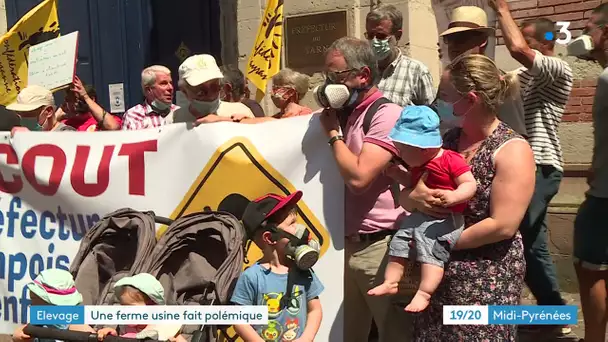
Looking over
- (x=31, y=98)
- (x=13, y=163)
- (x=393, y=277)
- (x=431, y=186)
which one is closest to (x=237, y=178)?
(x=393, y=277)

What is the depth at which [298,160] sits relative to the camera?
3.90 meters

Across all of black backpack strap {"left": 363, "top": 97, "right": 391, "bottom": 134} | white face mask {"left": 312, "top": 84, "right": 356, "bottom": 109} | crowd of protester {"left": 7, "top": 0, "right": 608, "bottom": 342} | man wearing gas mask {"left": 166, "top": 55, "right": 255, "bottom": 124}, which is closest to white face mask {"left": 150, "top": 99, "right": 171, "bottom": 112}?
crowd of protester {"left": 7, "top": 0, "right": 608, "bottom": 342}

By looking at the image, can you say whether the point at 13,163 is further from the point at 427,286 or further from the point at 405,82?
the point at 427,286

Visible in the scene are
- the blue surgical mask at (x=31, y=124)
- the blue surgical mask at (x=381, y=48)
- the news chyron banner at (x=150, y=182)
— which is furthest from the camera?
the blue surgical mask at (x=31, y=124)

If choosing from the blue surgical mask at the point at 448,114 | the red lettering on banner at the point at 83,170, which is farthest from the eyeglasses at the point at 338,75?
the red lettering on banner at the point at 83,170

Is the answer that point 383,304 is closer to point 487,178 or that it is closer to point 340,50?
point 487,178

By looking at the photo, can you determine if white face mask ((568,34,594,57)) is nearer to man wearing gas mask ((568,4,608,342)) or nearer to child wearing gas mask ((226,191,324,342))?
man wearing gas mask ((568,4,608,342))

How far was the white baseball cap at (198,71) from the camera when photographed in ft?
14.1

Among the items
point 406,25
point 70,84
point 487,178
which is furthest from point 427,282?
point 406,25

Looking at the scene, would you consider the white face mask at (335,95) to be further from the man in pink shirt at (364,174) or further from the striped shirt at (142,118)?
the striped shirt at (142,118)

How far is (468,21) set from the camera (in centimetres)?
404

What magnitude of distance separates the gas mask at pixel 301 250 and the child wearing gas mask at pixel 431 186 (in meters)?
0.36

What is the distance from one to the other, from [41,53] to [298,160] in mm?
2384

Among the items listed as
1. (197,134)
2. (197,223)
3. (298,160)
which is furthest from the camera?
(197,134)
